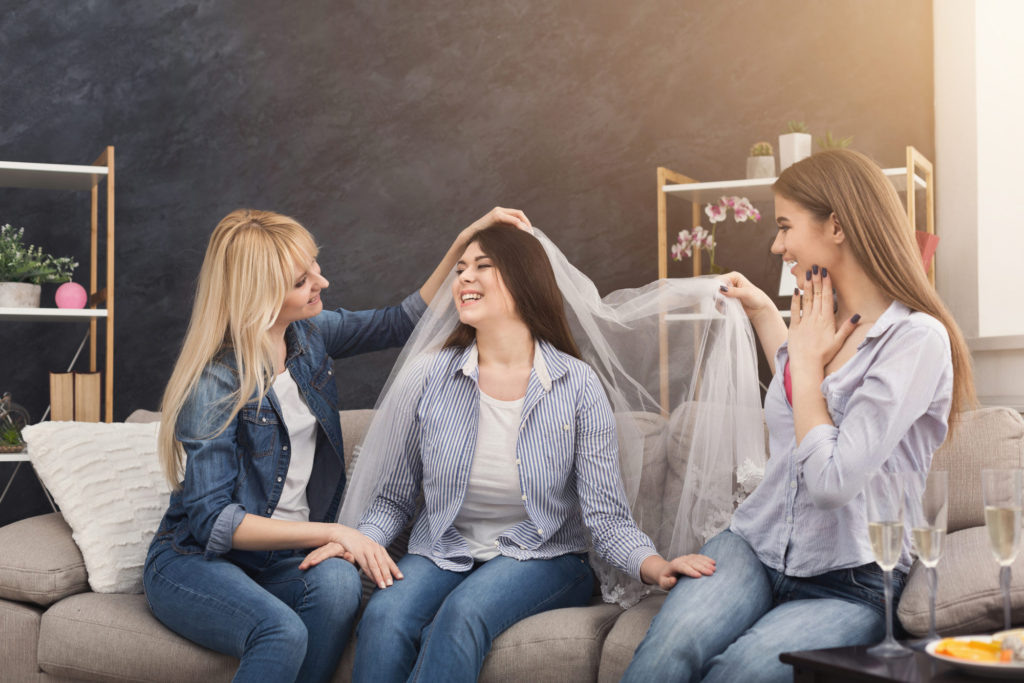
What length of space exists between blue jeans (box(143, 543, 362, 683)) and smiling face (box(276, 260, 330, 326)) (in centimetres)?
56

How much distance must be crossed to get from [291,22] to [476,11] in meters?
0.73

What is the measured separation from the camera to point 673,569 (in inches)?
72.3

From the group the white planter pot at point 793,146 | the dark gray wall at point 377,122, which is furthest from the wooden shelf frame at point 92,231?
the white planter pot at point 793,146

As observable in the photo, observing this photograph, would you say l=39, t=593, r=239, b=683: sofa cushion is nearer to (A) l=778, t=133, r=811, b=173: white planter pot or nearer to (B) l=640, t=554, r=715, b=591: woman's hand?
(B) l=640, t=554, r=715, b=591: woman's hand

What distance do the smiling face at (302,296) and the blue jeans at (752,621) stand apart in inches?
40.5

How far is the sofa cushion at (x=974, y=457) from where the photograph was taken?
2039mm

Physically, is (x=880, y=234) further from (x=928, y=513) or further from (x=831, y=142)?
(x=831, y=142)

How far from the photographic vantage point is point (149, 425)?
266 cm

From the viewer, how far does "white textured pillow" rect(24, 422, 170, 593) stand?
7.57 ft

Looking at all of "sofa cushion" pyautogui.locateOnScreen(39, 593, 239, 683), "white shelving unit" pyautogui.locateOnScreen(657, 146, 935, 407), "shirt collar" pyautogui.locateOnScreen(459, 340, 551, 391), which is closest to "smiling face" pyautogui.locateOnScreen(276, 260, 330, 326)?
"shirt collar" pyautogui.locateOnScreen(459, 340, 551, 391)

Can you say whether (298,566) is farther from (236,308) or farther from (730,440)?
(730,440)

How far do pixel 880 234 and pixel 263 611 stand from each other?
4.36 feet

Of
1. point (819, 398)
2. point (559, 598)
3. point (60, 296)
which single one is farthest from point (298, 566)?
point (60, 296)

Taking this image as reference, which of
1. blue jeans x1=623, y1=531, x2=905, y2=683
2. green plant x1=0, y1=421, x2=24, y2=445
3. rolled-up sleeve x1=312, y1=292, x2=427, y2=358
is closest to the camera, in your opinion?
blue jeans x1=623, y1=531, x2=905, y2=683
